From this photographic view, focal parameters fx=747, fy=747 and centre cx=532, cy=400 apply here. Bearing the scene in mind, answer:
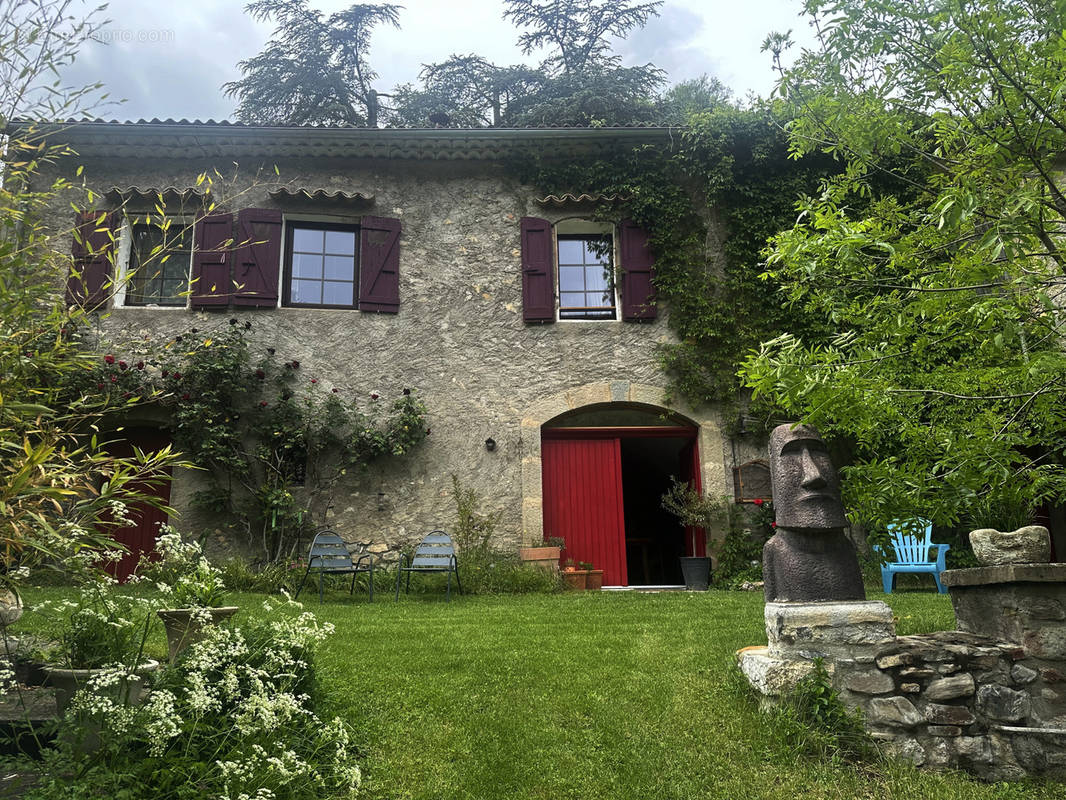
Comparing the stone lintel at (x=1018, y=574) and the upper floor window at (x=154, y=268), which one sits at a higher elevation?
the upper floor window at (x=154, y=268)

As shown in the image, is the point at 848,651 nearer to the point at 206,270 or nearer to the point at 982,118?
the point at 982,118

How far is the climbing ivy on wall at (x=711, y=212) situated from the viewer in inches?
351

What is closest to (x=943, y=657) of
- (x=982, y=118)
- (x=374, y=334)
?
(x=982, y=118)

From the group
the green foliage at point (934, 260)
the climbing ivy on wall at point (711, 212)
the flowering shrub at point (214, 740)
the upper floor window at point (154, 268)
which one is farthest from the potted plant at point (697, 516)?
the upper floor window at point (154, 268)

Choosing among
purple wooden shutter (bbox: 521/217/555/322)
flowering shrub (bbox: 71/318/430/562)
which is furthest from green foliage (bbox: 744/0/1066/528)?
flowering shrub (bbox: 71/318/430/562)

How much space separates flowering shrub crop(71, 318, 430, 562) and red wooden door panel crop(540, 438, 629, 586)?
1.67 m

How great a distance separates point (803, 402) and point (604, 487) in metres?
5.64

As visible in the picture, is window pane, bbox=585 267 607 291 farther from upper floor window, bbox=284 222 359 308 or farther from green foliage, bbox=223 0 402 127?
green foliage, bbox=223 0 402 127

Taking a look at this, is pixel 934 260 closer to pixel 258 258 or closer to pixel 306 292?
pixel 306 292

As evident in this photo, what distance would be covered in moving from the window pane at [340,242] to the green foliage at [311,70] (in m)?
7.61

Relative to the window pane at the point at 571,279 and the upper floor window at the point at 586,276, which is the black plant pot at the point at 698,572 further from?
the window pane at the point at 571,279

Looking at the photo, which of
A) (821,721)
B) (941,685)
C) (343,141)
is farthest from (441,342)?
(941,685)

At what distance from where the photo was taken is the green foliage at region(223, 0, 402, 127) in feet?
53.8

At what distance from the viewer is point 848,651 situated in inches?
133
